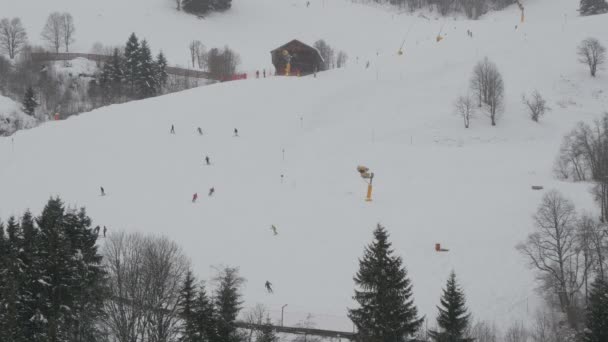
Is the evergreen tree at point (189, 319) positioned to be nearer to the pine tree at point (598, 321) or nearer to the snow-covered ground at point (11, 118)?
the pine tree at point (598, 321)

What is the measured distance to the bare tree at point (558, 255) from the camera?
24.9 m

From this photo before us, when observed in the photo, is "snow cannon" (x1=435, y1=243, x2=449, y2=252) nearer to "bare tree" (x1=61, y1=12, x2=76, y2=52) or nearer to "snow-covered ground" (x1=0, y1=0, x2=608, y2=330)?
"snow-covered ground" (x1=0, y1=0, x2=608, y2=330)

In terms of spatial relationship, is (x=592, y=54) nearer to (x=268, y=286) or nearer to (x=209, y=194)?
(x=209, y=194)

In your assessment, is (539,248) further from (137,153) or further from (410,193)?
(137,153)

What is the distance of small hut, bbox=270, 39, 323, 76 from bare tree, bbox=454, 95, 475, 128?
18.9 meters

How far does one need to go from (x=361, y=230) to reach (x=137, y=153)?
20083 millimetres

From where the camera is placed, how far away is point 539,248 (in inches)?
1034

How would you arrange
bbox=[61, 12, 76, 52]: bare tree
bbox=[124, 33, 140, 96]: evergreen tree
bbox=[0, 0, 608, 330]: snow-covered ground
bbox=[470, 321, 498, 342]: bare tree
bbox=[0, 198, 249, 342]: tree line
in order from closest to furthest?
1. bbox=[0, 198, 249, 342]: tree line
2. bbox=[470, 321, 498, 342]: bare tree
3. bbox=[0, 0, 608, 330]: snow-covered ground
4. bbox=[124, 33, 140, 96]: evergreen tree
5. bbox=[61, 12, 76, 52]: bare tree

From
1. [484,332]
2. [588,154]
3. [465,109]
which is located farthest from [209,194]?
[465,109]

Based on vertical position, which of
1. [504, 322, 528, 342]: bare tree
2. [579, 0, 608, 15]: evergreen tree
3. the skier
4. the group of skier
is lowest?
[504, 322, 528, 342]: bare tree

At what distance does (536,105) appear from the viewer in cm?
5072

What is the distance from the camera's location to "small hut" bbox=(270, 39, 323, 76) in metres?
63.7

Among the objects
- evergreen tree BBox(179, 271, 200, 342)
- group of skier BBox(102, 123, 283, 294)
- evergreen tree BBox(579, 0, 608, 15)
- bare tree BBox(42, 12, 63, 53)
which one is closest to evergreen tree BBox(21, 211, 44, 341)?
group of skier BBox(102, 123, 283, 294)

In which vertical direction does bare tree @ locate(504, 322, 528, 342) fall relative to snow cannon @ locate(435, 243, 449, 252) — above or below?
below
